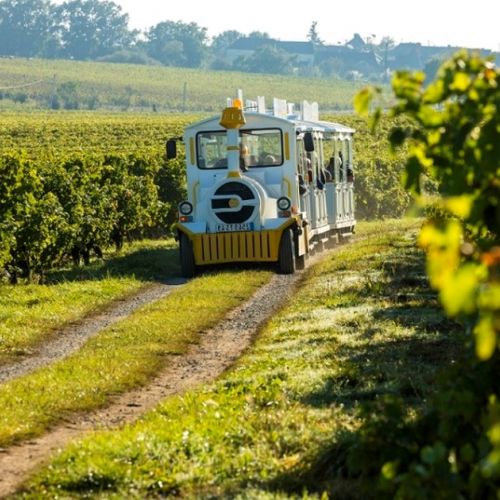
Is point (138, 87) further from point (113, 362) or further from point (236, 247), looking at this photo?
point (113, 362)

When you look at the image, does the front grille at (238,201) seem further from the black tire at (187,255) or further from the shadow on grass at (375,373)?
the shadow on grass at (375,373)

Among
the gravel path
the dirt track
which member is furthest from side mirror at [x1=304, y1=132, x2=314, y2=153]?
the gravel path

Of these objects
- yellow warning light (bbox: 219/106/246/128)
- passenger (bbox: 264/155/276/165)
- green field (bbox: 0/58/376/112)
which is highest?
yellow warning light (bbox: 219/106/246/128)

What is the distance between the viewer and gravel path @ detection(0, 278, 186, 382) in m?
13.6

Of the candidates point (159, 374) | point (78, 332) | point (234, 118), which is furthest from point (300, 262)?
point (159, 374)

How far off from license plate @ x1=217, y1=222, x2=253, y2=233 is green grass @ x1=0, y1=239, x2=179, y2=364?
1143 millimetres

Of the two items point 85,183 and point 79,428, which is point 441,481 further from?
point 85,183

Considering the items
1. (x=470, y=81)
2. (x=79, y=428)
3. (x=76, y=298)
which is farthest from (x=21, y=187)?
(x=470, y=81)

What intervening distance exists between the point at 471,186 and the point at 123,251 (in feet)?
73.6

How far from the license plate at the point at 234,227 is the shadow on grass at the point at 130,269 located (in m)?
1.03

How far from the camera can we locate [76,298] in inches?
753

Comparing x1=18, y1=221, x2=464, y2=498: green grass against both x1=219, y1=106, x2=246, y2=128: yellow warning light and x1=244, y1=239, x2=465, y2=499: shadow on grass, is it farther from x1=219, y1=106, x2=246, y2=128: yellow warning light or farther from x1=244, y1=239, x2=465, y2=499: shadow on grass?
x1=219, y1=106, x2=246, y2=128: yellow warning light

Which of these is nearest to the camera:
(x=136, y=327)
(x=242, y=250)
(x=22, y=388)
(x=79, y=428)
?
(x=79, y=428)

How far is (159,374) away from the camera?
12.9m
